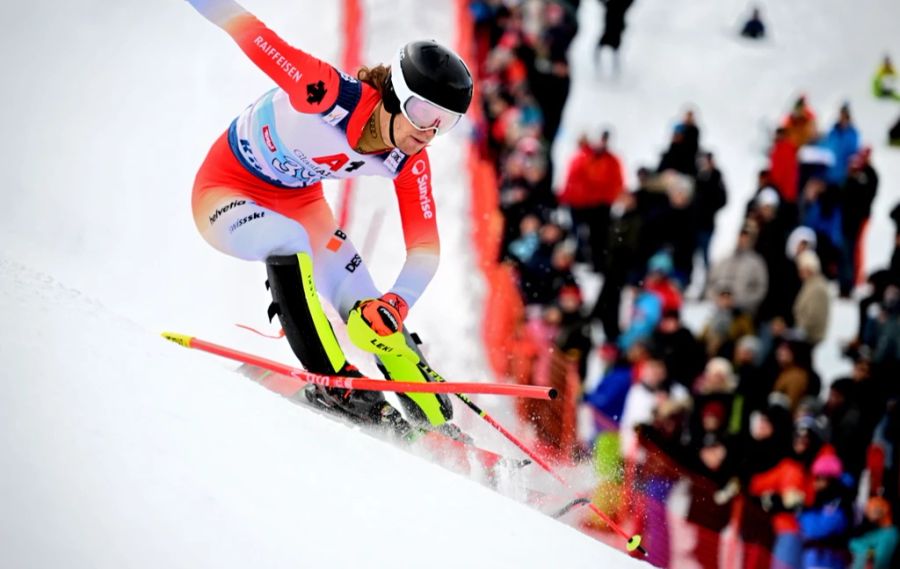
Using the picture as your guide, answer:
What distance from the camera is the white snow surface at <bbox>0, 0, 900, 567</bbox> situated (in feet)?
12.0

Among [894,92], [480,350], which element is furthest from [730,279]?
[894,92]

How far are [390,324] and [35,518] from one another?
1930mm

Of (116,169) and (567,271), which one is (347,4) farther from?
(567,271)

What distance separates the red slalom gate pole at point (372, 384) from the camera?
15.1 feet

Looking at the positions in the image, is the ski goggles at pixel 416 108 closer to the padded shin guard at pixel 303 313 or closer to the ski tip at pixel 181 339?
the padded shin guard at pixel 303 313

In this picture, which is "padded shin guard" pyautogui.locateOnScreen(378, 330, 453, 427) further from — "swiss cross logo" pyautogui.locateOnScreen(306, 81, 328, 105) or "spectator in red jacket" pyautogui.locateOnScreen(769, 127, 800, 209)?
"spectator in red jacket" pyautogui.locateOnScreen(769, 127, 800, 209)

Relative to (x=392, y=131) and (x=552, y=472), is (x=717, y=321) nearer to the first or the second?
(x=552, y=472)

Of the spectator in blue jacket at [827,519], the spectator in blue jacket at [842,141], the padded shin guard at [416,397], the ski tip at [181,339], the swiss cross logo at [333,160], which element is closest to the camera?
the swiss cross logo at [333,160]

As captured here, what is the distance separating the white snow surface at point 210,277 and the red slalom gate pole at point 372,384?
0.74 feet

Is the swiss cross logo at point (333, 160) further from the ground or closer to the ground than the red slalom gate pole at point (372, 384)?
further from the ground

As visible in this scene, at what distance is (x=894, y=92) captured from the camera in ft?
41.5

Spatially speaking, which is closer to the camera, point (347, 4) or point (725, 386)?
point (725, 386)

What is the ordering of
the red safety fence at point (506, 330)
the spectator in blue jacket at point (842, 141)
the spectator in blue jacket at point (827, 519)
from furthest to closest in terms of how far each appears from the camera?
the spectator in blue jacket at point (842, 141)
the red safety fence at point (506, 330)
the spectator in blue jacket at point (827, 519)

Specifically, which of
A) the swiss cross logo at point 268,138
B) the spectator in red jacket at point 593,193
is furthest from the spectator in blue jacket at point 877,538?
the swiss cross logo at point 268,138
